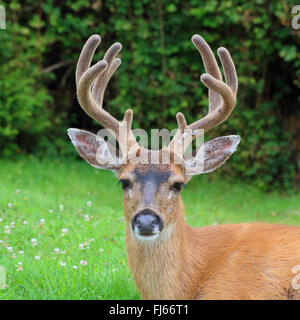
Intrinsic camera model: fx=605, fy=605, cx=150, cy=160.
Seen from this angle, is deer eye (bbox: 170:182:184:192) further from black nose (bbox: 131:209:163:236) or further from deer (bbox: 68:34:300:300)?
black nose (bbox: 131:209:163:236)

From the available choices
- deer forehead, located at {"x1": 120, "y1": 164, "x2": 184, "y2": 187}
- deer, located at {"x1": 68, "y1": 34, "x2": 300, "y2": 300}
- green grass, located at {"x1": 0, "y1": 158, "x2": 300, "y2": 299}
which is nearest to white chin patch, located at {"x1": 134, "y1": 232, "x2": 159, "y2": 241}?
deer, located at {"x1": 68, "y1": 34, "x2": 300, "y2": 300}

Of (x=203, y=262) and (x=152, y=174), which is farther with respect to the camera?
(x=203, y=262)

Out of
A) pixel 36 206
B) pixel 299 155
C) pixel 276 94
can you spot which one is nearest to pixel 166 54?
pixel 276 94

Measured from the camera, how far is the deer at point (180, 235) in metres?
3.43

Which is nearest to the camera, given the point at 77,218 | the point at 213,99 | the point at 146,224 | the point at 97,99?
the point at 146,224

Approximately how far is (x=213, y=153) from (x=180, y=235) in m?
0.57

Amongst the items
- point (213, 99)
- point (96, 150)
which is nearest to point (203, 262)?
point (96, 150)

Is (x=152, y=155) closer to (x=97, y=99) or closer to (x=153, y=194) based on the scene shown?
(x=153, y=194)

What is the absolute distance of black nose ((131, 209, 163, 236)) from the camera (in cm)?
323

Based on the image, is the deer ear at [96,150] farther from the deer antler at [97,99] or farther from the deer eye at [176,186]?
the deer eye at [176,186]

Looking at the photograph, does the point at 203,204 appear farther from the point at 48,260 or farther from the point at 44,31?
the point at 44,31

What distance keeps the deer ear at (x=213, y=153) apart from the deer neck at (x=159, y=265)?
0.32 m

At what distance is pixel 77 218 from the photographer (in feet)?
19.5

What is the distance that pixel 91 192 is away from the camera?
7.61 metres
